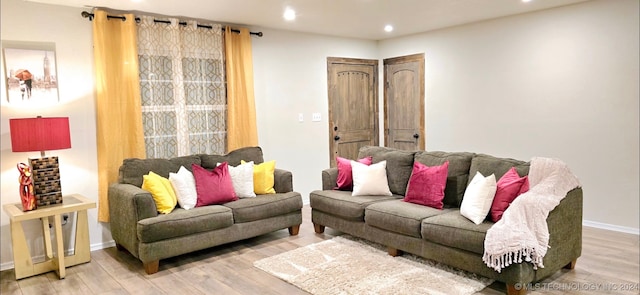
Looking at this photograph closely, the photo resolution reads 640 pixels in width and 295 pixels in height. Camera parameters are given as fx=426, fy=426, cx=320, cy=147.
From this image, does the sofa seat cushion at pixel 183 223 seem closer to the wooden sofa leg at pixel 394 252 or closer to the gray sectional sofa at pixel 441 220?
the gray sectional sofa at pixel 441 220

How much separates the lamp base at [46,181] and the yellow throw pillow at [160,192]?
27.0 inches

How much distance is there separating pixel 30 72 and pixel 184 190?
1.67 meters

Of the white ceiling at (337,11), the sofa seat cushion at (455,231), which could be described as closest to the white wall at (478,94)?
the white ceiling at (337,11)

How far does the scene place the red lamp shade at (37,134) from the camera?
333 centimetres

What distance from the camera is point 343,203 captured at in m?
4.04

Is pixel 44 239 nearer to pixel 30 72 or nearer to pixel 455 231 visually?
pixel 30 72

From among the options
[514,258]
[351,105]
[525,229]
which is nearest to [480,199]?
[525,229]

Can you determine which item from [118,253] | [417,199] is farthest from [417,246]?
[118,253]

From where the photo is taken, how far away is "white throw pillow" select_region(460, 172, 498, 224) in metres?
3.14

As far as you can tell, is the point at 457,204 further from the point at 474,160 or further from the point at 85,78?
the point at 85,78

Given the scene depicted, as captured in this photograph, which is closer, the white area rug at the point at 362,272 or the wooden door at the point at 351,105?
the white area rug at the point at 362,272

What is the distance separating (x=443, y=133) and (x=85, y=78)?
431 centimetres

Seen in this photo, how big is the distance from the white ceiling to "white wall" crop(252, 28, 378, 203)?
29 centimetres

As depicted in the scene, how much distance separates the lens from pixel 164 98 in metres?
4.53
